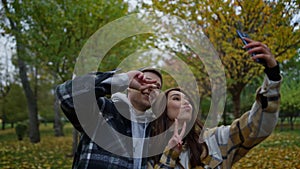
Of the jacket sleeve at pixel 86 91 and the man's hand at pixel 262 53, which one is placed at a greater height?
the man's hand at pixel 262 53

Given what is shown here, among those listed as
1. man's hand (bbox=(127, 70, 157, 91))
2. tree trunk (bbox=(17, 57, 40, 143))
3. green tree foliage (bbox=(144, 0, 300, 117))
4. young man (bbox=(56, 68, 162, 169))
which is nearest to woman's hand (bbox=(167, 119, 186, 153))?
young man (bbox=(56, 68, 162, 169))

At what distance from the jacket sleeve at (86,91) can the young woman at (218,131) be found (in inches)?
15.7

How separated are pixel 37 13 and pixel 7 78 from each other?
22837 mm

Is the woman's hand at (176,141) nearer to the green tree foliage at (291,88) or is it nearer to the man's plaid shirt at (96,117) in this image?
the man's plaid shirt at (96,117)

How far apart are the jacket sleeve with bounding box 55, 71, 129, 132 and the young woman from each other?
399 mm

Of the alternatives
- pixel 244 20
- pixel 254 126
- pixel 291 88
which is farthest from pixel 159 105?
pixel 291 88

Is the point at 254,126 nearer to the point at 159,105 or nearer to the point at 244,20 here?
the point at 159,105

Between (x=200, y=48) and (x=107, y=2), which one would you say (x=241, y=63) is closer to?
(x=200, y=48)

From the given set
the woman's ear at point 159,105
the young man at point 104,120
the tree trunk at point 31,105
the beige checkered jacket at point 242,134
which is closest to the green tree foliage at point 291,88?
the tree trunk at point 31,105

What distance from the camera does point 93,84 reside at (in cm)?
183

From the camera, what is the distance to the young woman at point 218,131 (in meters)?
1.58

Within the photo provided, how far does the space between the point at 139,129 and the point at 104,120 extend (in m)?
0.21

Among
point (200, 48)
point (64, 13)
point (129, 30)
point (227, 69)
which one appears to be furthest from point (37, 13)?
point (227, 69)

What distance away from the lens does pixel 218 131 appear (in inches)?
75.4
